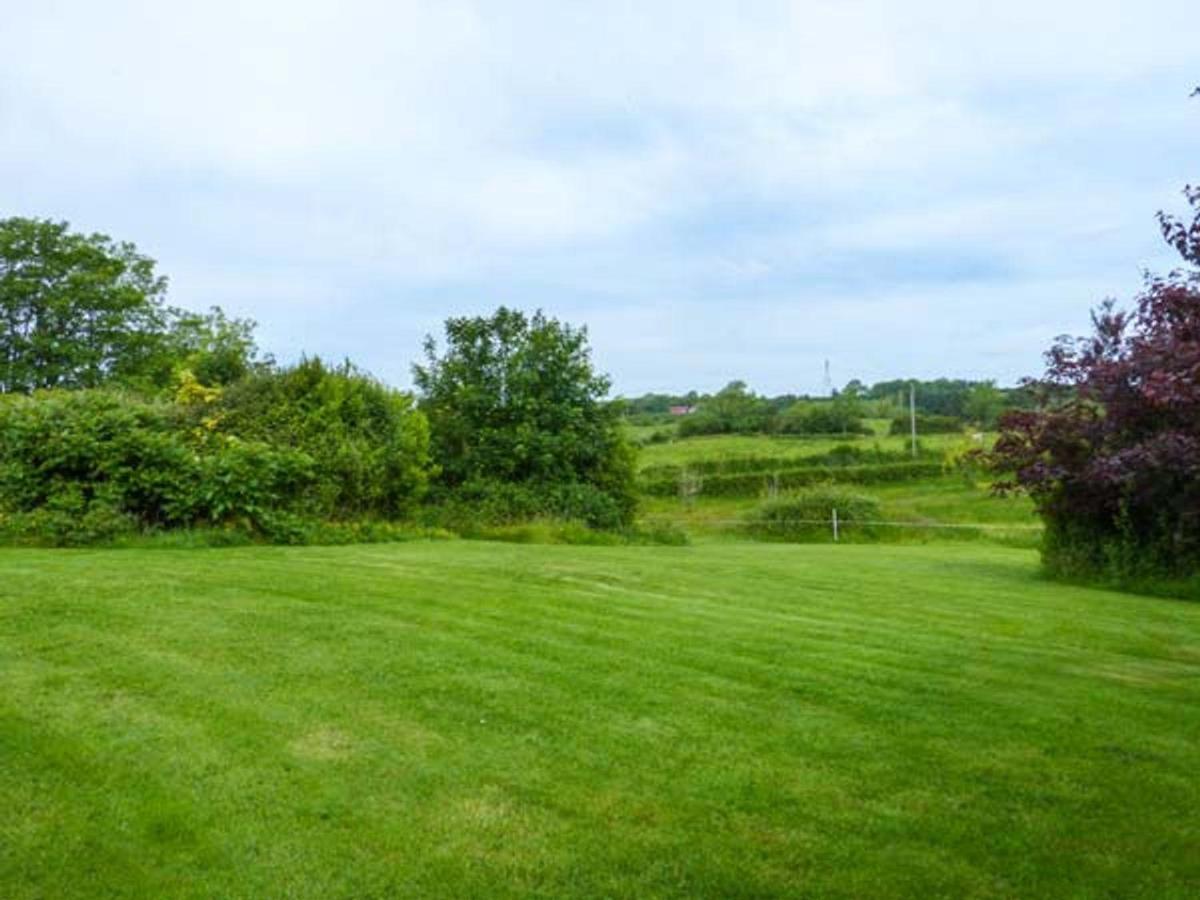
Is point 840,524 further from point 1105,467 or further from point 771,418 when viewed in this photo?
point 771,418

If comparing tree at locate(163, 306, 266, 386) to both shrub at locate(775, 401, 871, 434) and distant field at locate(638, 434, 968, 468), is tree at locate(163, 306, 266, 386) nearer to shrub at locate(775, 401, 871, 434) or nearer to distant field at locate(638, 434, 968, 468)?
distant field at locate(638, 434, 968, 468)

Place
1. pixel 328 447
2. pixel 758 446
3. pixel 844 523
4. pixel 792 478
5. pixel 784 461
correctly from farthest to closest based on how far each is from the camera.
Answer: pixel 758 446, pixel 784 461, pixel 792 478, pixel 844 523, pixel 328 447

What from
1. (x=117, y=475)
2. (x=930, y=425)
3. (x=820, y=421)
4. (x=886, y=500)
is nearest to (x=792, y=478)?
(x=886, y=500)

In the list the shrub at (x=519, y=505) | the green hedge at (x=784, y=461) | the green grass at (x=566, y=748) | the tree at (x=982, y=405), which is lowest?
the green grass at (x=566, y=748)

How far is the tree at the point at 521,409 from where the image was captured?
1666cm

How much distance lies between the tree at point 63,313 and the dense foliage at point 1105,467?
3071cm

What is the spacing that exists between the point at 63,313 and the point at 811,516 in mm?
26762

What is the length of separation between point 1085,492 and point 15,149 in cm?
1891

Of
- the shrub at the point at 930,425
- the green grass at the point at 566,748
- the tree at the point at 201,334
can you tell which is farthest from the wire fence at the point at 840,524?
the shrub at the point at 930,425

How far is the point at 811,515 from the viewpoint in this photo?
87.6 feet

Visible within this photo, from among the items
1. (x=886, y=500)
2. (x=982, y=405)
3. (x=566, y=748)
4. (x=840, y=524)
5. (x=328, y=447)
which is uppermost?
(x=982, y=405)

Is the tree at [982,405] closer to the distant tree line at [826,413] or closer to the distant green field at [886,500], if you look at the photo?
the distant tree line at [826,413]

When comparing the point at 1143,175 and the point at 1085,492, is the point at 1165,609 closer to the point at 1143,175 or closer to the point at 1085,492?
the point at 1085,492

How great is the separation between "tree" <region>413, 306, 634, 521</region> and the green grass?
32.4ft
